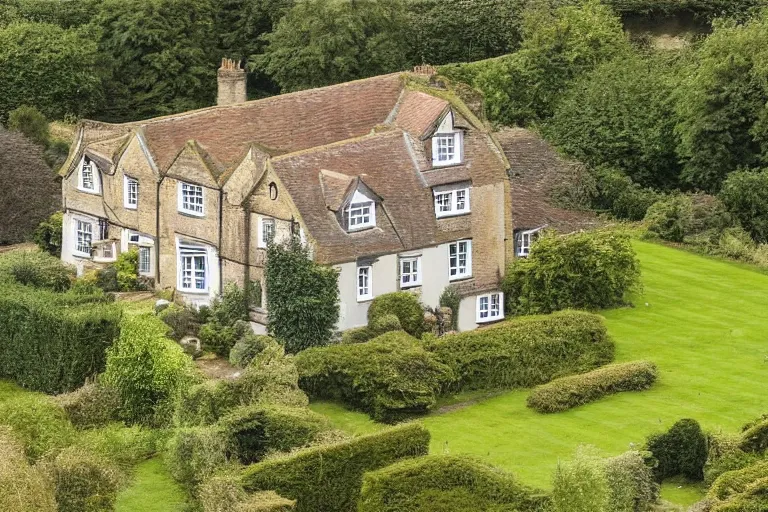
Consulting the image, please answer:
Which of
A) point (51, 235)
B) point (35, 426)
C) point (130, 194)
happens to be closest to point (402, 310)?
point (130, 194)

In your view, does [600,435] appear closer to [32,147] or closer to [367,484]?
[367,484]

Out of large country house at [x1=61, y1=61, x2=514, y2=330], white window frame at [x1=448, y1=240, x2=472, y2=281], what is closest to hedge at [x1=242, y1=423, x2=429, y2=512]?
large country house at [x1=61, y1=61, x2=514, y2=330]

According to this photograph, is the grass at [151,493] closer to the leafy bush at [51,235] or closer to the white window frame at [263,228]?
the white window frame at [263,228]

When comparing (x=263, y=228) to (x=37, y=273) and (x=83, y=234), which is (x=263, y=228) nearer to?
(x=37, y=273)

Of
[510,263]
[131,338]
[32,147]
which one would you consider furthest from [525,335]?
[32,147]

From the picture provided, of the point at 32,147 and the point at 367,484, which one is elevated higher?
the point at 32,147

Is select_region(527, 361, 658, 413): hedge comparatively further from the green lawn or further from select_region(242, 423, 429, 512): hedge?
select_region(242, 423, 429, 512): hedge
